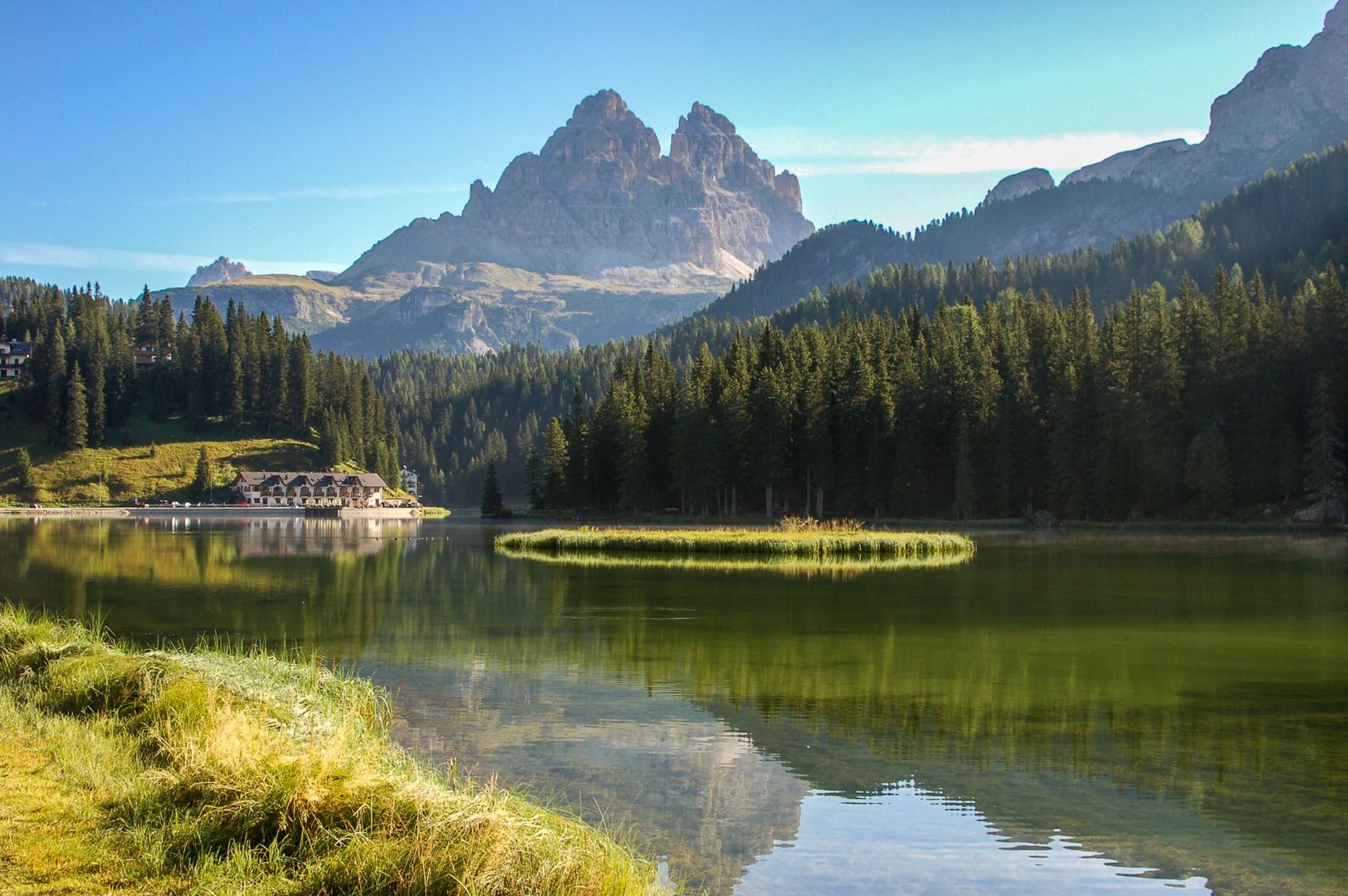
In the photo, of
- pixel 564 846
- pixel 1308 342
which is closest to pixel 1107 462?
pixel 1308 342

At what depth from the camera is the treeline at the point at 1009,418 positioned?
312 ft

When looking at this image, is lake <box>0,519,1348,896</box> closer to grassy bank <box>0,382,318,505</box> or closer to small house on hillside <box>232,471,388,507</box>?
grassy bank <box>0,382,318,505</box>

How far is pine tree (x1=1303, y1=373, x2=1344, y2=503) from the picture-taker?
87.5 meters

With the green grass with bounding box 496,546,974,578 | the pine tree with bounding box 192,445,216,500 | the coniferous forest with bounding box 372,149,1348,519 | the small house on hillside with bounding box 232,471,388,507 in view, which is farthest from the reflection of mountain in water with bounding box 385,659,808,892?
the pine tree with bounding box 192,445,216,500

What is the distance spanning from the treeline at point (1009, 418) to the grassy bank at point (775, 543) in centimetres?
3640

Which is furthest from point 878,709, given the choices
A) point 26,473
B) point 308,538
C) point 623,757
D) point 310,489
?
point 26,473

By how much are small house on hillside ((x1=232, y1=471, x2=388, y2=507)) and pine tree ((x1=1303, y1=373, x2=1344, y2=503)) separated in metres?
144

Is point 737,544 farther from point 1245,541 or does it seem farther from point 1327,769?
point 1327,769

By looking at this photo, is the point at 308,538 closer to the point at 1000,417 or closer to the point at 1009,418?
the point at 1000,417

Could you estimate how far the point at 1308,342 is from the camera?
95.6 m

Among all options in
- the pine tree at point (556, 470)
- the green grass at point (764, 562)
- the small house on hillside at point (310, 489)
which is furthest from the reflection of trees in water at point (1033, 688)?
the small house on hillside at point (310, 489)

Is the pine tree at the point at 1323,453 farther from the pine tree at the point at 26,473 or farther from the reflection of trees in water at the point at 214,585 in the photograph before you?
the pine tree at the point at 26,473

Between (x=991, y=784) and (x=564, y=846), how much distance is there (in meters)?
7.96

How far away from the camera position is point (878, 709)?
795 inches
